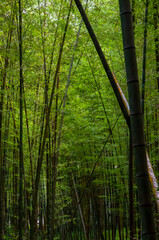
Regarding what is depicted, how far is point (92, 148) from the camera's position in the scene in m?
7.93

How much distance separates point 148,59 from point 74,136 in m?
4.02

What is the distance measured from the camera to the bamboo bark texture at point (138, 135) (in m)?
1.23

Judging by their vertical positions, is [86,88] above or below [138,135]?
above

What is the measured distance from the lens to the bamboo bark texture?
1.23 meters

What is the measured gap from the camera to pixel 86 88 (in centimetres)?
706

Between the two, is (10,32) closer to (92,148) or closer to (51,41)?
(51,41)

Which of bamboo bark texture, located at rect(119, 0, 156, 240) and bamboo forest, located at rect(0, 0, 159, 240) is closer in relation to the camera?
bamboo bark texture, located at rect(119, 0, 156, 240)

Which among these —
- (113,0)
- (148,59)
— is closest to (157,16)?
(148,59)

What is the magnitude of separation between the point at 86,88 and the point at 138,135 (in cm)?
584

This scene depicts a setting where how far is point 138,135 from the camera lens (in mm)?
Result: 1287

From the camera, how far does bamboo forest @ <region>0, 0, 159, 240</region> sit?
1.35 m

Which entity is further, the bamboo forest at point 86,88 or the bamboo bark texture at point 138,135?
the bamboo forest at point 86,88

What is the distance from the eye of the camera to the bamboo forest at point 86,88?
1353mm

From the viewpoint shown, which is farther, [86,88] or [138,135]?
[86,88]
